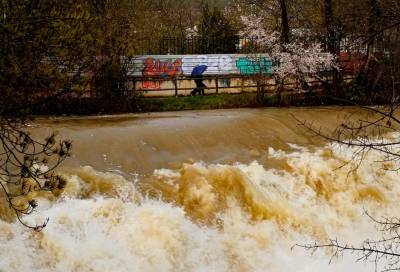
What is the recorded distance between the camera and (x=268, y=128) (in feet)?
45.0

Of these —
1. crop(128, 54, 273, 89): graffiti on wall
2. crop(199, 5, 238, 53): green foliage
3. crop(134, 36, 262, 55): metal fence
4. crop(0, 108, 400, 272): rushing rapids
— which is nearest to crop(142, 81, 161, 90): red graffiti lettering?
crop(128, 54, 273, 89): graffiti on wall

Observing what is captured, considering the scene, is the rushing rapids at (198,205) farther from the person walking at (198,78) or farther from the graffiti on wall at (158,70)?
the person walking at (198,78)

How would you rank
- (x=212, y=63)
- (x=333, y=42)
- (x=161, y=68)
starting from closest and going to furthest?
(x=333, y=42)
(x=161, y=68)
(x=212, y=63)

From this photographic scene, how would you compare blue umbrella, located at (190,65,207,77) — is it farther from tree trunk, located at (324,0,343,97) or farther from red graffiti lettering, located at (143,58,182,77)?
tree trunk, located at (324,0,343,97)

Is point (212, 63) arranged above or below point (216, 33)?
below

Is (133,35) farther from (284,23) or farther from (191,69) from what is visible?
(284,23)

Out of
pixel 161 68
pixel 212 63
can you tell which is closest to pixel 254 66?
pixel 212 63

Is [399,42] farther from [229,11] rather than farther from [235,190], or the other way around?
[229,11]

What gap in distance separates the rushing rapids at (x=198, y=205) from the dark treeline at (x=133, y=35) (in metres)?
1.81

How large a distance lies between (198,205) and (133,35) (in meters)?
13.3

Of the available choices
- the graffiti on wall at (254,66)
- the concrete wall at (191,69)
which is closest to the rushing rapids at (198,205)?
the concrete wall at (191,69)

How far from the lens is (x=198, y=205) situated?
898 centimetres

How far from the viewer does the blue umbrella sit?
2367 centimetres

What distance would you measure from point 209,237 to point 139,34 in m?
14.9
